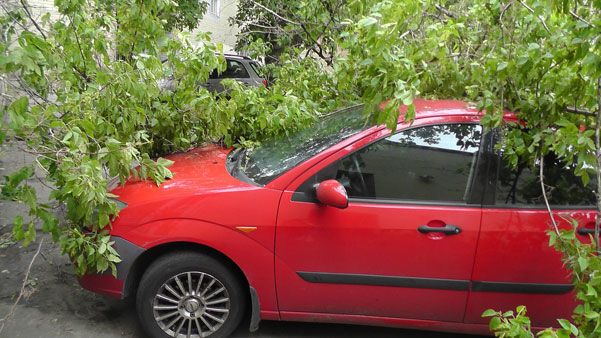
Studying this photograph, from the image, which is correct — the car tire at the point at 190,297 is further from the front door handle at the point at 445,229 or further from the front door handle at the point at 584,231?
the front door handle at the point at 584,231

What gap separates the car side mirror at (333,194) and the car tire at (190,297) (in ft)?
2.54

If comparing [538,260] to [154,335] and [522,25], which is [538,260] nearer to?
[522,25]

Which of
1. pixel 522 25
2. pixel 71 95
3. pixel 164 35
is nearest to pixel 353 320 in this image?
pixel 522 25

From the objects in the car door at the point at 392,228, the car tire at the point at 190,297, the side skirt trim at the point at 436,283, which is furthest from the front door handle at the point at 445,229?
the car tire at the point at 190,297

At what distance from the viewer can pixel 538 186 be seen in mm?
2998

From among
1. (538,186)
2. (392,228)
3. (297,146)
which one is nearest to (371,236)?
(392,228)

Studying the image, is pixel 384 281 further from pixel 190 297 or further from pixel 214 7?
pixel 214 7

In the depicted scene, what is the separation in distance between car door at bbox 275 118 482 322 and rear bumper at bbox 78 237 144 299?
0.87m

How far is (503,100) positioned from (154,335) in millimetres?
2513

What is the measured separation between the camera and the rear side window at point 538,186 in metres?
2.99

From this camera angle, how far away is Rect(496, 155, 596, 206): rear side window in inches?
118

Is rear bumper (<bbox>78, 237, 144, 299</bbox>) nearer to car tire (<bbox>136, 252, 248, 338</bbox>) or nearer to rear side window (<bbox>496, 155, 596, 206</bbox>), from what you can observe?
car tire (<bbox>136, 252, 248, 338</bbox>)

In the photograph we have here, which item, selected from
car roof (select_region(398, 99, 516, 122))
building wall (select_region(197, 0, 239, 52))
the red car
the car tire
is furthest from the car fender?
building wall (select_region(197, 0, 239, 52))

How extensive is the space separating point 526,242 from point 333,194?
1.15 metres
